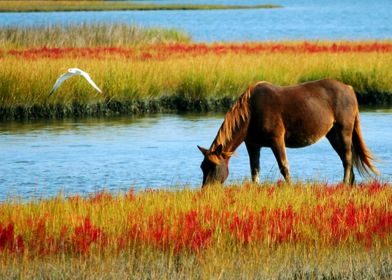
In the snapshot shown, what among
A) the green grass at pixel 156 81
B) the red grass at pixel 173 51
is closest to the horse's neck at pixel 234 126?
the green grass at pixel 156 81

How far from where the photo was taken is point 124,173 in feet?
49.1

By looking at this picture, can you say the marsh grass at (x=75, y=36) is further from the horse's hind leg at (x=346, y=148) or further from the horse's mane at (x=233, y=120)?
the horse's mane at (x=233, y=120)

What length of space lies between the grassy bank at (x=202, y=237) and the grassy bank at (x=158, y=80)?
34.3ft

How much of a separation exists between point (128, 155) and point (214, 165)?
6.08 meters

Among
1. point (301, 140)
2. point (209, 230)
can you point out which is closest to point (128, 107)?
point (301, 140)

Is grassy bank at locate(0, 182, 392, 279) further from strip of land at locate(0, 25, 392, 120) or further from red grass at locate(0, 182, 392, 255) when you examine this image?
strip of land at locate(0, 25, 392, 120)

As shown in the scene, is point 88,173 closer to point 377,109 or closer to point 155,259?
point 155,259

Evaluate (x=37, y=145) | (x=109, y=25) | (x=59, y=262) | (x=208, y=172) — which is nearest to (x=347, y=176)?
(x=208, y=172)

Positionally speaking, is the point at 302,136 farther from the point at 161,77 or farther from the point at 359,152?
the point at 161,77

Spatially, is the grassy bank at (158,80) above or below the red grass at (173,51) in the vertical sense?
above

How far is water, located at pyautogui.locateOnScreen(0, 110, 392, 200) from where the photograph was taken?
14.0 m

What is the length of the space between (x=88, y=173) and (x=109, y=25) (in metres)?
20.7

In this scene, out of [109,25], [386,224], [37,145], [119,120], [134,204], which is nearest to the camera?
[386,224]

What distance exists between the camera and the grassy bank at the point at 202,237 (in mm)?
7793
